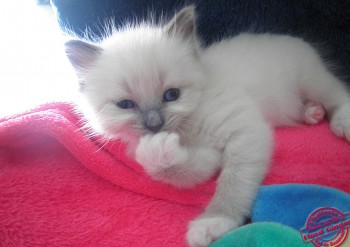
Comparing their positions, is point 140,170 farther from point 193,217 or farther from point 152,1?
point 152,1

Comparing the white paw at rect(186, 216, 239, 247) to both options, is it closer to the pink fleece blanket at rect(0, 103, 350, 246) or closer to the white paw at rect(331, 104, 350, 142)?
the pink fleece blanket at rect(0, 103, 350, 246)

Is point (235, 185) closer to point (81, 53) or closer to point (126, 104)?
point (126, 104)

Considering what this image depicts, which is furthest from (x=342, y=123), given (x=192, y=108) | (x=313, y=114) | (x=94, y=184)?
(x=94, y=184)

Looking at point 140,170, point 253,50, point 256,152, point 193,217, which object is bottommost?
point 193,217

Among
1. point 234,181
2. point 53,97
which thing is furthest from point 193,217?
point 53,97

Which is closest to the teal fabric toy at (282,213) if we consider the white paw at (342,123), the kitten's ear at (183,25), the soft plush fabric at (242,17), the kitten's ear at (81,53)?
the white paw at (342,123)

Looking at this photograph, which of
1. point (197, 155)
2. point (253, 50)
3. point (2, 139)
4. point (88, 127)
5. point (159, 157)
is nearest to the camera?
point (159, 157)

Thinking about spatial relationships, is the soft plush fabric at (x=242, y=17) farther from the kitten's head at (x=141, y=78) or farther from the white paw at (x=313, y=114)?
the kitten's head at (x=141, y=78)
